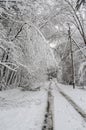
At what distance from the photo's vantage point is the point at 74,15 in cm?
2038

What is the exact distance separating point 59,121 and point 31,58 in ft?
21.7

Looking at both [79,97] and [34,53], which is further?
[79,97]

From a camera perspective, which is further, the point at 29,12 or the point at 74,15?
the point at 74,15

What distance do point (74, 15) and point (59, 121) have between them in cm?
1549

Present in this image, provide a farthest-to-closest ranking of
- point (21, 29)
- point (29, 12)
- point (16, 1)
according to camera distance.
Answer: point (21, 29) < point (29, 12) < point (16, 1)

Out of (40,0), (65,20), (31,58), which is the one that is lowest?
(31,58)

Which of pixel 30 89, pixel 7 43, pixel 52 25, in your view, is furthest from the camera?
pixel 30 89

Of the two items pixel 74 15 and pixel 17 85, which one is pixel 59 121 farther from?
pixel 17 85

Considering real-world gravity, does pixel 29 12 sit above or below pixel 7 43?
above

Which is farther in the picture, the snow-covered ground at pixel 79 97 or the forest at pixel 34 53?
the snow-covered ground at pixel 79 97

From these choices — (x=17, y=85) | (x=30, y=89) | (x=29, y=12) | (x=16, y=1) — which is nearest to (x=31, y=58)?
(x=29, y=12)

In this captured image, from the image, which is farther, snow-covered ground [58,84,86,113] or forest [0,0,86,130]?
snow-covered ground [58,84,86,113]

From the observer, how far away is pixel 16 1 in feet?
29.0

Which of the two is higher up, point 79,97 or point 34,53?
point 34,53
